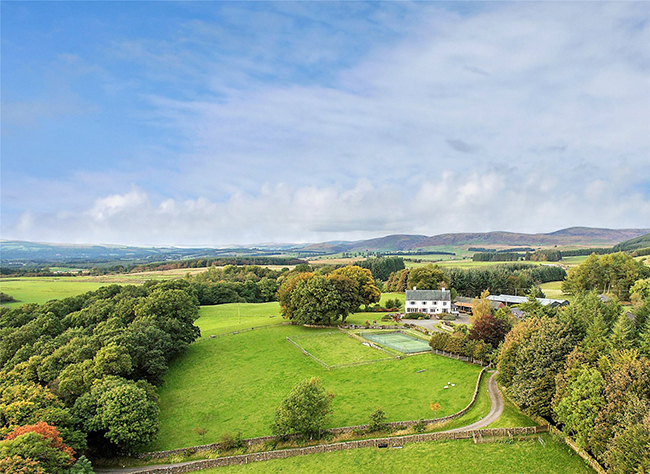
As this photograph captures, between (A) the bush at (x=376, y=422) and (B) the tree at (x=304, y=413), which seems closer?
(B) the tree at (x=304, y=413)

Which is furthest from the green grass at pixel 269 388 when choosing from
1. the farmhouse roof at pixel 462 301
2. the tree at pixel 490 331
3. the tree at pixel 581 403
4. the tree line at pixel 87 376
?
the farmhouse roof at pixel 462 301

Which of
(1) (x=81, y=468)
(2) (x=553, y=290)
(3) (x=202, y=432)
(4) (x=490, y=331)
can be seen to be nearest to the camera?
(1) (x=81, y=468)

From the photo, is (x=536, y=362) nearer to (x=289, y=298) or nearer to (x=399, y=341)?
(x=399, y=341)

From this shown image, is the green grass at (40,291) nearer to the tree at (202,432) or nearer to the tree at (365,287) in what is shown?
the tree at (365,287)

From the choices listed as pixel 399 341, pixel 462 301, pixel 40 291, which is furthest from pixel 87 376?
pixel 40 291

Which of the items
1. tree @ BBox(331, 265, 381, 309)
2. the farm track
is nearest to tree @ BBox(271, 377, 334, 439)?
the farm track

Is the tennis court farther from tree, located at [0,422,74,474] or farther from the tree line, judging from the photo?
tree, located at [0,422,74,474]
